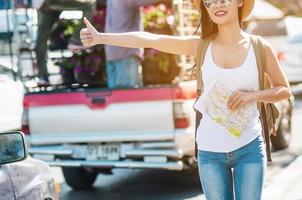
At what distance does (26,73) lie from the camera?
8.05m

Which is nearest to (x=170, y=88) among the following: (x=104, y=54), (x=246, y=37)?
(x=104, y=54)

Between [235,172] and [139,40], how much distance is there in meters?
0.85

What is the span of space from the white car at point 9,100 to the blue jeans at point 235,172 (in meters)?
7.71

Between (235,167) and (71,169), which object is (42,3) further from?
(235,167)

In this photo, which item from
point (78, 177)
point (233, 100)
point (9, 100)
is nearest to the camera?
point (233, 100)

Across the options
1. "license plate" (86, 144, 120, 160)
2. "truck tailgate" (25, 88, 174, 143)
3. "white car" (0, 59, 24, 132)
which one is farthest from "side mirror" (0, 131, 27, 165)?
"white car" (0, 59, 24, 132)

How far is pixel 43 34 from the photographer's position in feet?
26.6

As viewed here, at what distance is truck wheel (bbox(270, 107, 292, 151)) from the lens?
29.9ft

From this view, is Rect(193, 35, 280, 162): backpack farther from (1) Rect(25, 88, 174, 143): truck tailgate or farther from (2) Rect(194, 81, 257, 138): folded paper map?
(1) Rect(25, 88, 174, 143): truck tailgate

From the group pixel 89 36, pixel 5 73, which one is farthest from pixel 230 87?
pixel 5 73

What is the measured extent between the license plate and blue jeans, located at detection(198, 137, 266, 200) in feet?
10.3

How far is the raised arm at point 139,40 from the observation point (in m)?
3.59

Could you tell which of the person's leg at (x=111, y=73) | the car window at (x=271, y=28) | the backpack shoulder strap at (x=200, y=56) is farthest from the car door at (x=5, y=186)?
the car window at (x=271, y=28)

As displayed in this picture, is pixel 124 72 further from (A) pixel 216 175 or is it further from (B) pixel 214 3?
(A) pixel 216 175
